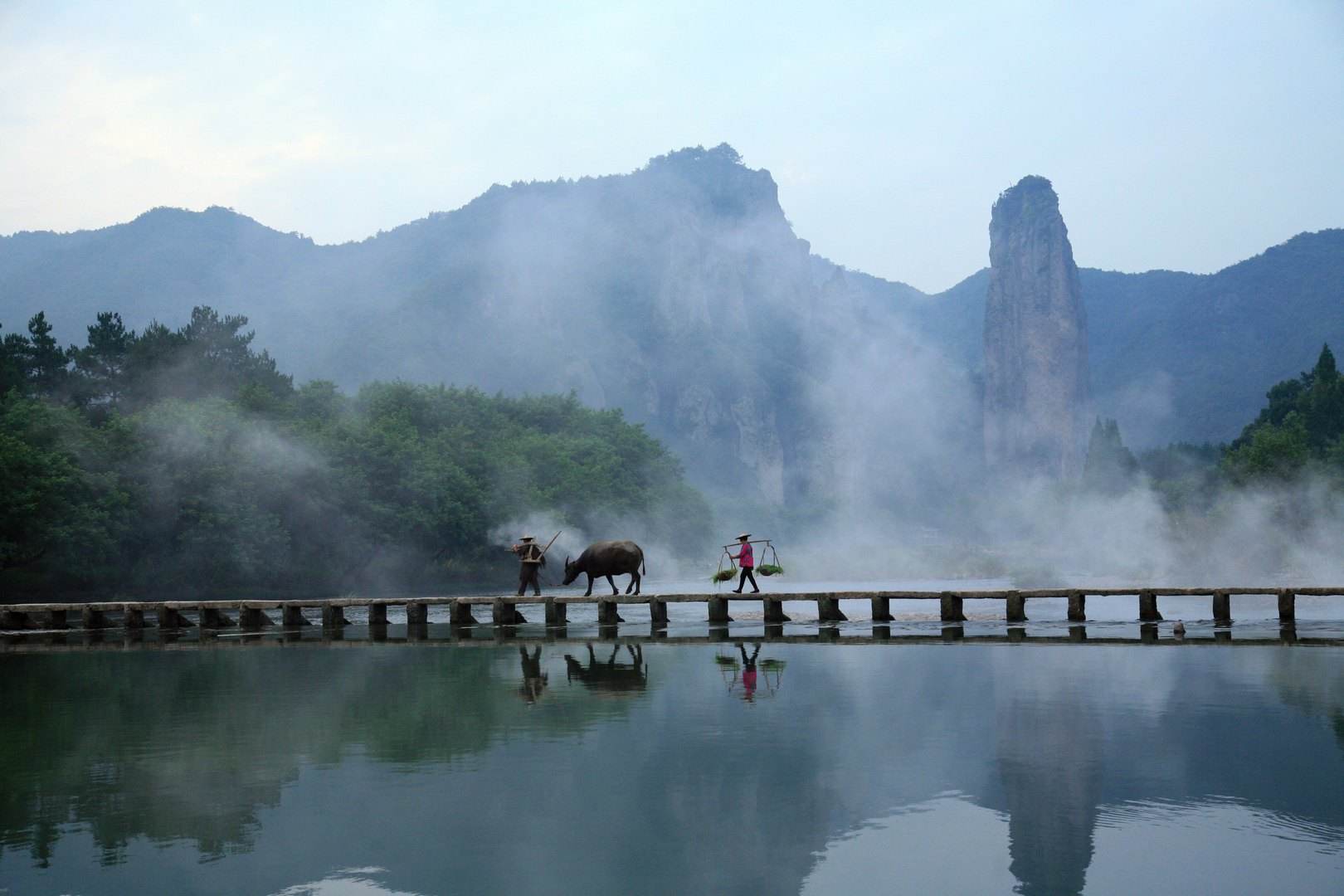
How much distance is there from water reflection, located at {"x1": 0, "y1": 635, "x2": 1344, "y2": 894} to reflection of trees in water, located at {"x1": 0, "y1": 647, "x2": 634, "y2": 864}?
2.8 inches

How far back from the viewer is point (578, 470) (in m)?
105

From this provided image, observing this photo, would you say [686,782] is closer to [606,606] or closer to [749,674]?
[749,674]

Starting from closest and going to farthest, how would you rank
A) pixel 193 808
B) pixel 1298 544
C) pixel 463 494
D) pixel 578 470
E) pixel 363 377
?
pixel 193 808 → pixel 1298 544 → pixel 463 494 → pixel 578 470 → pixel 363 377

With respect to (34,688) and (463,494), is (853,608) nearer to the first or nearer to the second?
(34,688)

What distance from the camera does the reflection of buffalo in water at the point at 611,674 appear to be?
21.6 metres

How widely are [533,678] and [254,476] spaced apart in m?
47.6

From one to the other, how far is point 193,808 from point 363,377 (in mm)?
187010

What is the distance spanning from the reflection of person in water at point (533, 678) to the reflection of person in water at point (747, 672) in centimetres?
321

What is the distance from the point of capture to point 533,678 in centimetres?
2327

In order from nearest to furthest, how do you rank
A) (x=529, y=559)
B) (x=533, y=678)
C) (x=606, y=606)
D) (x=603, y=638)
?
1. (x=533, y=678)
2. (x=603, y=638)
3. (x=606, y=606)
4. (x=529, y=559)

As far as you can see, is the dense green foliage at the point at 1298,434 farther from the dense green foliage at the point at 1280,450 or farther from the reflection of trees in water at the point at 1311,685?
the reflection of trees in water at the point at 1311,685

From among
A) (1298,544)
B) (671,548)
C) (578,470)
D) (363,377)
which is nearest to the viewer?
(1298,544)

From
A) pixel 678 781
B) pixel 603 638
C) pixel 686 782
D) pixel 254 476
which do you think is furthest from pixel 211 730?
pixel 254 476

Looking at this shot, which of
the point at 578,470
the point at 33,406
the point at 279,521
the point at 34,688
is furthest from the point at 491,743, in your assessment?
the point at 578,470
